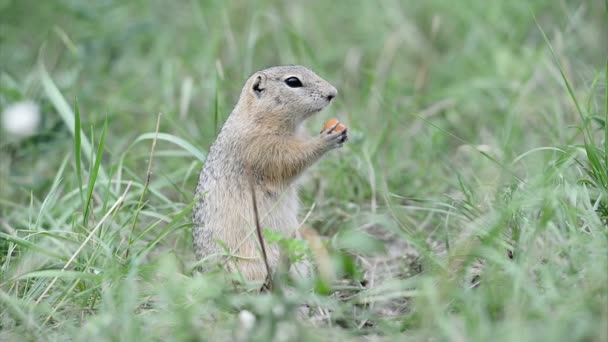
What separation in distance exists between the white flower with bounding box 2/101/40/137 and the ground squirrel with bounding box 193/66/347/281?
1604 mm

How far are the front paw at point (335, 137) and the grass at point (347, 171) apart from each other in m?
0.47

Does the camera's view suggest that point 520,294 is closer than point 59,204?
Yes

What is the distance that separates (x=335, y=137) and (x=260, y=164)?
43 cm

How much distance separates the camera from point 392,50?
6477 mm

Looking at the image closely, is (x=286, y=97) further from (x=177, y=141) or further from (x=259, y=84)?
(x=177, y=141)

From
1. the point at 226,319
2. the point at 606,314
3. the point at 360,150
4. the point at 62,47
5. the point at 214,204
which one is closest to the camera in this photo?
the point at 606,314

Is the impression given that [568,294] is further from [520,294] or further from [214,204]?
[214,204]

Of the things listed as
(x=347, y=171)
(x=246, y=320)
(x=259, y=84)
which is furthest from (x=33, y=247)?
(x=347, y=171)

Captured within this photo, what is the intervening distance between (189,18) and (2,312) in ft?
15.7

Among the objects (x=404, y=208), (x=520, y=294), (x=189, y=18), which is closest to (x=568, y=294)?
(x=520, y=294)

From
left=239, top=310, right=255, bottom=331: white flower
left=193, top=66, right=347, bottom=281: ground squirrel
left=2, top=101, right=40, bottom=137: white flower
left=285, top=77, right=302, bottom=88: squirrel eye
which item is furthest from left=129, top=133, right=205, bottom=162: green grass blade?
left=239, top=310, right=255, bottom=331: white flower

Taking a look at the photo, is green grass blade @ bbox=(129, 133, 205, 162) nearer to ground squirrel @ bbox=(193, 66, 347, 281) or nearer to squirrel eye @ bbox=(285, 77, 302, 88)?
ground squirrel @ bbox=(193, 66, 347, 281)

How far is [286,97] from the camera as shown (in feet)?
13.9

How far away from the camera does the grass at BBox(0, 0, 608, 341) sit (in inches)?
113
